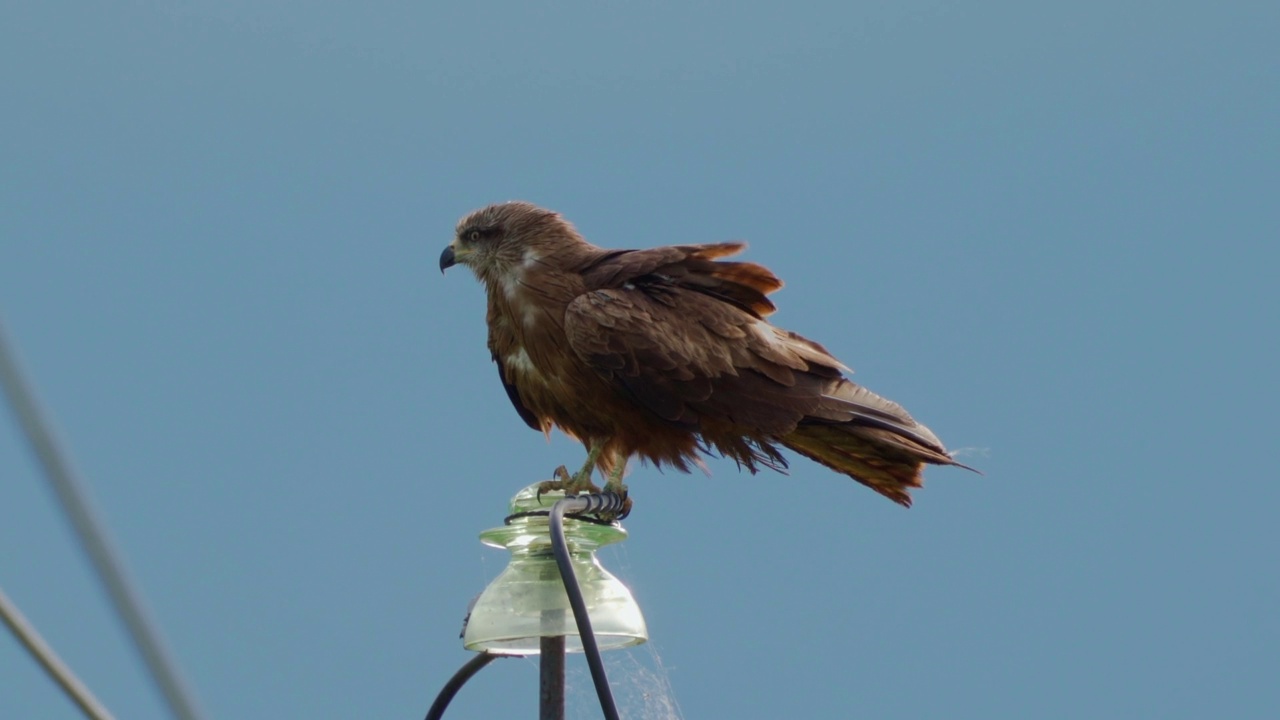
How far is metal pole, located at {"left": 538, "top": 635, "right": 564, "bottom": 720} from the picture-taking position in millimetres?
2811

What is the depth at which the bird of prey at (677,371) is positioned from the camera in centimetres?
458

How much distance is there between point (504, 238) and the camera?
17.3 feet

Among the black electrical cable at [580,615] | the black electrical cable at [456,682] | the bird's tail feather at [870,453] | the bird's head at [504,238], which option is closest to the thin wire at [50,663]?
the black electrical cable at [580,615]

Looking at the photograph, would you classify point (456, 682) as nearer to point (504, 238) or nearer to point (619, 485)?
point (619, 485)

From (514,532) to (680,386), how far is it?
167 cm

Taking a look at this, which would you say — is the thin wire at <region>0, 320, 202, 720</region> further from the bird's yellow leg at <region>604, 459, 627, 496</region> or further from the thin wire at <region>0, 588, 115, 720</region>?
the bird's yellow leg at <region>604, 459, 627, 496</region>

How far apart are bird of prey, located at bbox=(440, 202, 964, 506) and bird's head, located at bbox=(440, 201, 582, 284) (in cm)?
4

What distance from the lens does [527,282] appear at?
497cm

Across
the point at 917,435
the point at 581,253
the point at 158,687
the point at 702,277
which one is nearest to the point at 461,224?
the point at 581,253

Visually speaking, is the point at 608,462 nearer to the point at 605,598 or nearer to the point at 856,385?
the point at 856,385

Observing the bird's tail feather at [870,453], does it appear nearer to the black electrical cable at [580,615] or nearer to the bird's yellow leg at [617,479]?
the bird's yellow leg at [617,479]

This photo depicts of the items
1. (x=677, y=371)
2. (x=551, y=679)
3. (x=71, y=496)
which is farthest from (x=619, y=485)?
(x=71, y=496)

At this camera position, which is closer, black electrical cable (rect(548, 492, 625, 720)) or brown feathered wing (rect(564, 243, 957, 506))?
black electrical cable (rect(548, 492, 625, 720))

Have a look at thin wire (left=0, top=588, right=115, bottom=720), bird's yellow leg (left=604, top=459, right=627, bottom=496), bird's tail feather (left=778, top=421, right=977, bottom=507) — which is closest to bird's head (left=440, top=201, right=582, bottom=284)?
bird's yellow leg (left=604, top=459, right=627, bottom=496)
